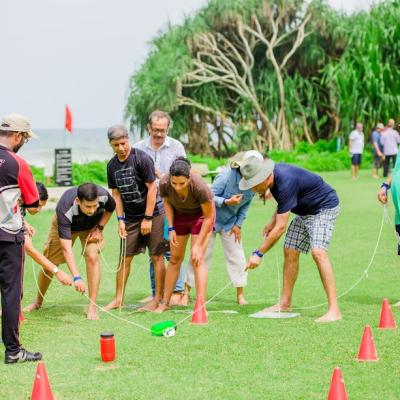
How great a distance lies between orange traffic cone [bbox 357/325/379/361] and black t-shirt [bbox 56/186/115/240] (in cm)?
321

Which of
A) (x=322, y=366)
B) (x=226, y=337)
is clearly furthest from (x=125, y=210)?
(x=322, y=366)

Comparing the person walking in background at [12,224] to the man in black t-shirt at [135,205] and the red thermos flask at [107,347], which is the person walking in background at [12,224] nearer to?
the red thermos flask at [107,347]

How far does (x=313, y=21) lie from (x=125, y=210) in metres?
32.1

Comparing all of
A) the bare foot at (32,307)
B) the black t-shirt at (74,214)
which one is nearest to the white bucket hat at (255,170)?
the black t-shirt at (74,214)

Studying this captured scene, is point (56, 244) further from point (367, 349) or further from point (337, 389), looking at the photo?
point (337, 389)

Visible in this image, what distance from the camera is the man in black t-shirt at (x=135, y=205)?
8.97 metres

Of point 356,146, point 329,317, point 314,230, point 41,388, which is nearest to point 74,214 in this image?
point 314,230

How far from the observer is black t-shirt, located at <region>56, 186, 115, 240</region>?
879cm

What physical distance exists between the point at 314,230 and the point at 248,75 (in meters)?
32.9

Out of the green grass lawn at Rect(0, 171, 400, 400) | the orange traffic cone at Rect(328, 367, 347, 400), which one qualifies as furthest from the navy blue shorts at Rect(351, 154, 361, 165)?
the orange traffic cone at Rect(328, 367, 347, 400)

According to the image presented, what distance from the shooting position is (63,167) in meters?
26.1

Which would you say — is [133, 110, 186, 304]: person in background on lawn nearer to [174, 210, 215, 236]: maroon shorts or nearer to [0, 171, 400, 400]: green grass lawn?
[0, 171, 400, 400]: green grass lawn

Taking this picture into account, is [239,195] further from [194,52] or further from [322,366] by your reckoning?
[194,52]

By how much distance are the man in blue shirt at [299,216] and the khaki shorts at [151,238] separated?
3.92 feet
